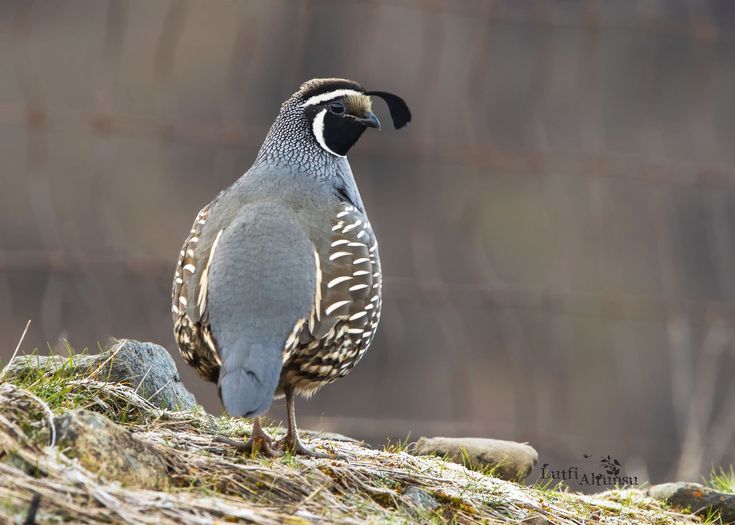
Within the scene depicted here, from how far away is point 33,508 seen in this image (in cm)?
443

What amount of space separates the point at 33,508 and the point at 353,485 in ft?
5.12

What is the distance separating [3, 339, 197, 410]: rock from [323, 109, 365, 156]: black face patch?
1466 mm

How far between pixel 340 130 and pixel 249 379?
2183mm

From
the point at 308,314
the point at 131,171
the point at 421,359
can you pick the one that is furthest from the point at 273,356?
the point at 131,171

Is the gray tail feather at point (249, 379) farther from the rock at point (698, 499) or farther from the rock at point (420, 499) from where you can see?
the rock at point (698, 499)

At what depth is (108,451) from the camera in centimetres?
508

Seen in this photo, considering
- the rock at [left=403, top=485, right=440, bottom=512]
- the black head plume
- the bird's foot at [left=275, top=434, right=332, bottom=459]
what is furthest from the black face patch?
the rock at [left=403, top=485, right=440, bottom=512]

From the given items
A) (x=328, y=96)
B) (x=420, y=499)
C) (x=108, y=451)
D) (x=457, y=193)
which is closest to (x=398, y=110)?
(x=328, y=96)

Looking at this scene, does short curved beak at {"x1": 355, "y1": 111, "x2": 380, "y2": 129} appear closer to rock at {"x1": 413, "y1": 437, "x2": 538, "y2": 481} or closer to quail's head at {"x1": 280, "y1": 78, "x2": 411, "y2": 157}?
quail's head at {"x1": 280, "y1": 78, "x2": 411, "y2": 157}

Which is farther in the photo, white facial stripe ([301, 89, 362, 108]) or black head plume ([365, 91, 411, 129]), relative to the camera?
black head plume ([365, 91, 411, 129])

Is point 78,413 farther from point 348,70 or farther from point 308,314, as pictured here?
point 348,70

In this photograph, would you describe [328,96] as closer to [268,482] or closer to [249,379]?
[249,379]

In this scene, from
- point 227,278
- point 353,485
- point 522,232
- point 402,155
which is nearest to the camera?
point 353,485

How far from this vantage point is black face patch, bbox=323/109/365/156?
7.51 meters
